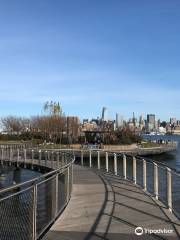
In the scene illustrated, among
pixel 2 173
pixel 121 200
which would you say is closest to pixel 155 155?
pixel 2 173

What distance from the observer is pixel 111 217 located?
11.6 metres

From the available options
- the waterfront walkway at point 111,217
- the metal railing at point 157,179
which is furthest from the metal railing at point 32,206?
the metal railing at point 157,179

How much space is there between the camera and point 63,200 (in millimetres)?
13578

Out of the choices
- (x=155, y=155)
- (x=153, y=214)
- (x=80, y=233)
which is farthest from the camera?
(x=155, y=155)

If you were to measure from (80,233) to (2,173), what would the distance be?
126 ft

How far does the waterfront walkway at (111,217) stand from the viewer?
986 cm

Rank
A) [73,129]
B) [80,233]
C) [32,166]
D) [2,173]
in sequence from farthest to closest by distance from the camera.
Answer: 1. [73,129]
2. [2,173]
3. [32,166]
4. [80,233]

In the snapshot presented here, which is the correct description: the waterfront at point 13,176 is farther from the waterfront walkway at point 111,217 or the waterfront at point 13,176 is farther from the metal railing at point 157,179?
the waterfront walkway at point 111,217

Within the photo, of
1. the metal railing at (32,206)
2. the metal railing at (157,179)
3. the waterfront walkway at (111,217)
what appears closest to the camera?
the metal railing at (32,206)

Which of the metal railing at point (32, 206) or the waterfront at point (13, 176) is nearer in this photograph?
the metal railing at point (32, 206)

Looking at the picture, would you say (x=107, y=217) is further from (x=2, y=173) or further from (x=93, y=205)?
(x=2, y=173)

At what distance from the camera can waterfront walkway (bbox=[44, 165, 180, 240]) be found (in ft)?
32.3

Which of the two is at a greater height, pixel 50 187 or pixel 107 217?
pixel 50 187

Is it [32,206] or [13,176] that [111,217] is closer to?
[32,206]
